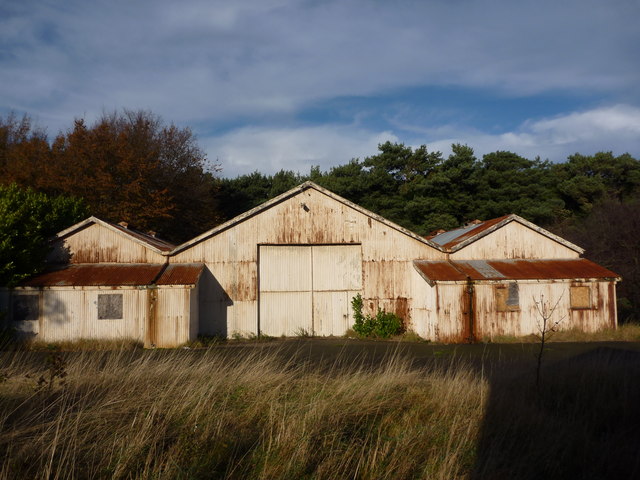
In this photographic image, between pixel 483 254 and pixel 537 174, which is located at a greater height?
pixel 537 174

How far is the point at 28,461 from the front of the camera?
16.0 ft

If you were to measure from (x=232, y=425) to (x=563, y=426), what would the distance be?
15.3 ft

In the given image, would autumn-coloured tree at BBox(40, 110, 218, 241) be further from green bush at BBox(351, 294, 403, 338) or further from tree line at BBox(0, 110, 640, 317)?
green bush at BBox(351, 294, 403, 338)

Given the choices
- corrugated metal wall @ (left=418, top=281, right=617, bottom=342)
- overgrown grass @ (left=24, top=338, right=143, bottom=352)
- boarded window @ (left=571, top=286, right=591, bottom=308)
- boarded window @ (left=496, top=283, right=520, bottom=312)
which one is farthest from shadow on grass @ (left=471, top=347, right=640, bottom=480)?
overgrown grass @ (left=24, top=338, right=143, bottom=352)

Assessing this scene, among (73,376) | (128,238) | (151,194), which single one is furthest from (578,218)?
(73,376)

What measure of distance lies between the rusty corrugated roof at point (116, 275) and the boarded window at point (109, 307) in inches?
22.1

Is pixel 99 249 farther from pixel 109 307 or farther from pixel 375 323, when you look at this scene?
pixel 375 323

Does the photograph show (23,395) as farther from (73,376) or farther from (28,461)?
(28,461)

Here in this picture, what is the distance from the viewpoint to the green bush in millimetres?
18625

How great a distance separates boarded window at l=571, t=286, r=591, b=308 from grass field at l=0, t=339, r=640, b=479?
395 inches

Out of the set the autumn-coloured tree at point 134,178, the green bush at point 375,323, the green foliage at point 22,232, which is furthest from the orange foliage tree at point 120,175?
the green bush at point 375,323

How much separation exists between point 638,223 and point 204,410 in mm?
27703

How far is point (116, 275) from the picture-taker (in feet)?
58.3

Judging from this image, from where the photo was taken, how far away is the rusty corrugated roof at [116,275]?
1706cm
